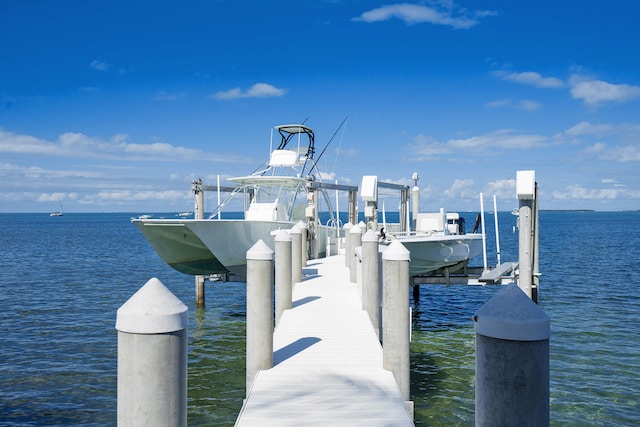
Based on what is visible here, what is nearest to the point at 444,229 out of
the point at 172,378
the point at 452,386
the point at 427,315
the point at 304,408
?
the point at 427,315

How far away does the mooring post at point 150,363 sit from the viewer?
10.2 ft

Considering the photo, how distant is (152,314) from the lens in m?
3.10

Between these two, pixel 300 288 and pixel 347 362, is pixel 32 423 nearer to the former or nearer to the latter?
pixel 300 288

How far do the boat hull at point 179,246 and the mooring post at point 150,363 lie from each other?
530 inches

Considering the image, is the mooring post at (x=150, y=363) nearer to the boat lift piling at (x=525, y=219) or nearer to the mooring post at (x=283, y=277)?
the mooring post at (x=283, y=277)

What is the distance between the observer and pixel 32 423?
438 inches

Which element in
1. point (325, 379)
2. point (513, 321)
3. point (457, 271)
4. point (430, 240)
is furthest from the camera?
point (457, 271)

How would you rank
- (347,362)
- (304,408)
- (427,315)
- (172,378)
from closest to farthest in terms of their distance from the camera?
(172,378), (304,408), (347,362), (427,315)

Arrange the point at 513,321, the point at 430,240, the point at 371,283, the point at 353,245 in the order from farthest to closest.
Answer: the point at 430,240 < the point at 353,245 < the point at 371,283 < the point at 513,321

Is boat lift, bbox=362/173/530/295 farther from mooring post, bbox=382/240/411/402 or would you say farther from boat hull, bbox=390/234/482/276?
mooring post, bbox=382/240/411/402

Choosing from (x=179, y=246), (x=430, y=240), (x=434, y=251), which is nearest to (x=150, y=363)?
(x=179, y=246)

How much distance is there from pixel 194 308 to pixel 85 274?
15100 millimetres

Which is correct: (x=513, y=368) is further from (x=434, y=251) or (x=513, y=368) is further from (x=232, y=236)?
(x=434, y=251)

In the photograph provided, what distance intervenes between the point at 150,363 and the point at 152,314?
0.27 metres
